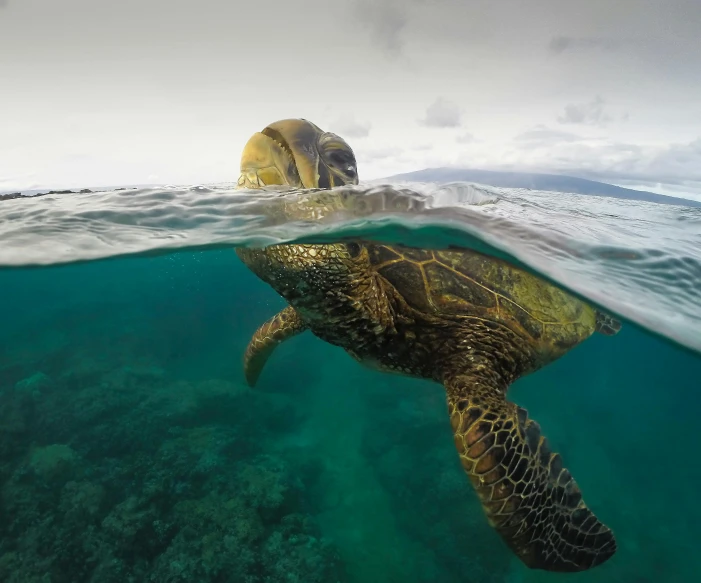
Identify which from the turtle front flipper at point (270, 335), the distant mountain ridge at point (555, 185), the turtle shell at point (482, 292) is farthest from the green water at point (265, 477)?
the distant mountain ridge at point (555, 185)

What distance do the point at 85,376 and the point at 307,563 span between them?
9629 millimetres

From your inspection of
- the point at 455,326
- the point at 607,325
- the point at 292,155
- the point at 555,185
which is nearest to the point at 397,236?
the point at 455,326

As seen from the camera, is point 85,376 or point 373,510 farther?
point 85,376

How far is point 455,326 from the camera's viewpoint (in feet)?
12.4

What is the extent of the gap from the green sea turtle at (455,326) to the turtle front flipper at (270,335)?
2.01m

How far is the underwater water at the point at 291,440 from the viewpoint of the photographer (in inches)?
182

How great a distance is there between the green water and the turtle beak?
413 cm

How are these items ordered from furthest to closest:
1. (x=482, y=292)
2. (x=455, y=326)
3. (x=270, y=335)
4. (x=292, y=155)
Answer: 1. (x=270, y=335)
2. (x=482, y=292)
3. (x=455, y=326)
4. (x=292, y=155)

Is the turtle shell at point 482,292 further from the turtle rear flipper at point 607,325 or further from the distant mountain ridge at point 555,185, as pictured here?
the distant mountain ridge at point 555,185

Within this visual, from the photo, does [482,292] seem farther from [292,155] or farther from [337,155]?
[292,155]

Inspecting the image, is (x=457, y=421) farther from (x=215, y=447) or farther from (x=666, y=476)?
(x=666, y=476)

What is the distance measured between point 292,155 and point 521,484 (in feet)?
10.8

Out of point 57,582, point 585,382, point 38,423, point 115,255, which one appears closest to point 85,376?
point 38,423

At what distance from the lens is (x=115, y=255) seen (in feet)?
16.8
